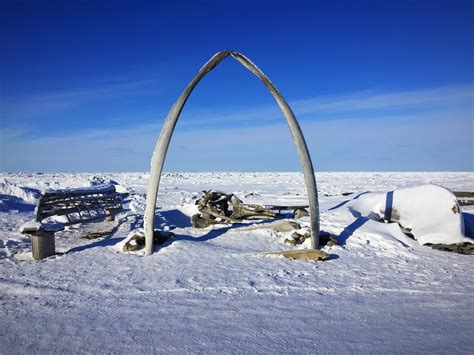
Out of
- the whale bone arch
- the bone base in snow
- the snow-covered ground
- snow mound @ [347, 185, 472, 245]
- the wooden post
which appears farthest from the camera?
snow mound @ [347, 185, 472, 245]

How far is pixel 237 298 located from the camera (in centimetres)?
469

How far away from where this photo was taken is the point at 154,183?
7027mm

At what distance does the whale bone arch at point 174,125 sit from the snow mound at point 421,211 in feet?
9.77

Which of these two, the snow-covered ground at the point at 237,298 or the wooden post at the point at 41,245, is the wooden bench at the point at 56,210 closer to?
the wooden post at the point at 41,245

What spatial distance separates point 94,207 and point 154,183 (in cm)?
340

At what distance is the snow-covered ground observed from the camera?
3.51 meters

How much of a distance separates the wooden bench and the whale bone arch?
184cm

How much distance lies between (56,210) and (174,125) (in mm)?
3765

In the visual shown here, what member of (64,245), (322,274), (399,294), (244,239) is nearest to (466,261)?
(399,294)

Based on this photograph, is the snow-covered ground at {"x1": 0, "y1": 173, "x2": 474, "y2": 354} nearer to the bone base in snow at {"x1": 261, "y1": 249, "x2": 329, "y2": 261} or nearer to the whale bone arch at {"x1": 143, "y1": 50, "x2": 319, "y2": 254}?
the bone base in snow at {"x1": 261, "y1": 249, "x2": 329, "y2": 261}

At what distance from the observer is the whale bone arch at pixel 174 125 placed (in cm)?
686

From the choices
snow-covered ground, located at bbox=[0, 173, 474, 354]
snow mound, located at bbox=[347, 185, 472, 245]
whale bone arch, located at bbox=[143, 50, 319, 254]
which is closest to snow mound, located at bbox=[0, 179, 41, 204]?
snow-covered ground, located at bbox=[0, 173, 474, 354]

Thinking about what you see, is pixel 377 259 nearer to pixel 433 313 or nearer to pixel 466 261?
pixel 466 261

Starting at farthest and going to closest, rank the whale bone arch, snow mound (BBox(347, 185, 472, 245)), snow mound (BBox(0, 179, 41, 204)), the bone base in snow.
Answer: snow mound (BBox(0, 179, 41, 204))
snow mound (BBox(347, 185, 472, 245))
the whale bone arch
the bone base in snow
